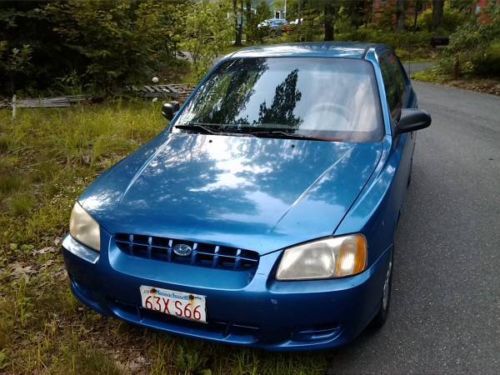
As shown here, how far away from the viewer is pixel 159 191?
2525 mm

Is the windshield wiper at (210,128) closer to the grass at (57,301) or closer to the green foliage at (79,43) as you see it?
the grass at (57,301)

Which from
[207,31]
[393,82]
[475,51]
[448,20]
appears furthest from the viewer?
[448,20]

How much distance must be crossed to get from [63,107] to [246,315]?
20.8ft

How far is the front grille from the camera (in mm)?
2086

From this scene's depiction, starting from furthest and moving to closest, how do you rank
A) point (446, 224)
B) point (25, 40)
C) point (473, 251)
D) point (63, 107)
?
point (25, 40) → point (63, 107) → point (446, 224) → point (473, 251)

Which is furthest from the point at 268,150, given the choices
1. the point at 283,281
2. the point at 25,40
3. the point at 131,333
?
the point at 25,40

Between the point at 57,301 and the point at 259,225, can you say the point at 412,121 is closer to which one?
the point at 259,225

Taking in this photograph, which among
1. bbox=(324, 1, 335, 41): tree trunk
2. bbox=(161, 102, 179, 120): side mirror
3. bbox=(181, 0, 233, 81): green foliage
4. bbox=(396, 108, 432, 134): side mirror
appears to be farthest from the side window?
bbox=(324, 1, 335, 41): tree trunk

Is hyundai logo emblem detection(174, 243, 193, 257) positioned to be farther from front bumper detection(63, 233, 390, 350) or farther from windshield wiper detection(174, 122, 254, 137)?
windshield wiper detection(174, 122, 254, 137)

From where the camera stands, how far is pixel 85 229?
2.46m

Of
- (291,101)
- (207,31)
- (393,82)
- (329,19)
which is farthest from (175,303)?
(329,19)

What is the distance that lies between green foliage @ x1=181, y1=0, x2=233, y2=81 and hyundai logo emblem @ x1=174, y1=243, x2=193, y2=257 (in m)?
6.43

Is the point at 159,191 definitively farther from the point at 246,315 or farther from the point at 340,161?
the point at 340,161

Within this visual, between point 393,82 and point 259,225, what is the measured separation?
89.3 inches
